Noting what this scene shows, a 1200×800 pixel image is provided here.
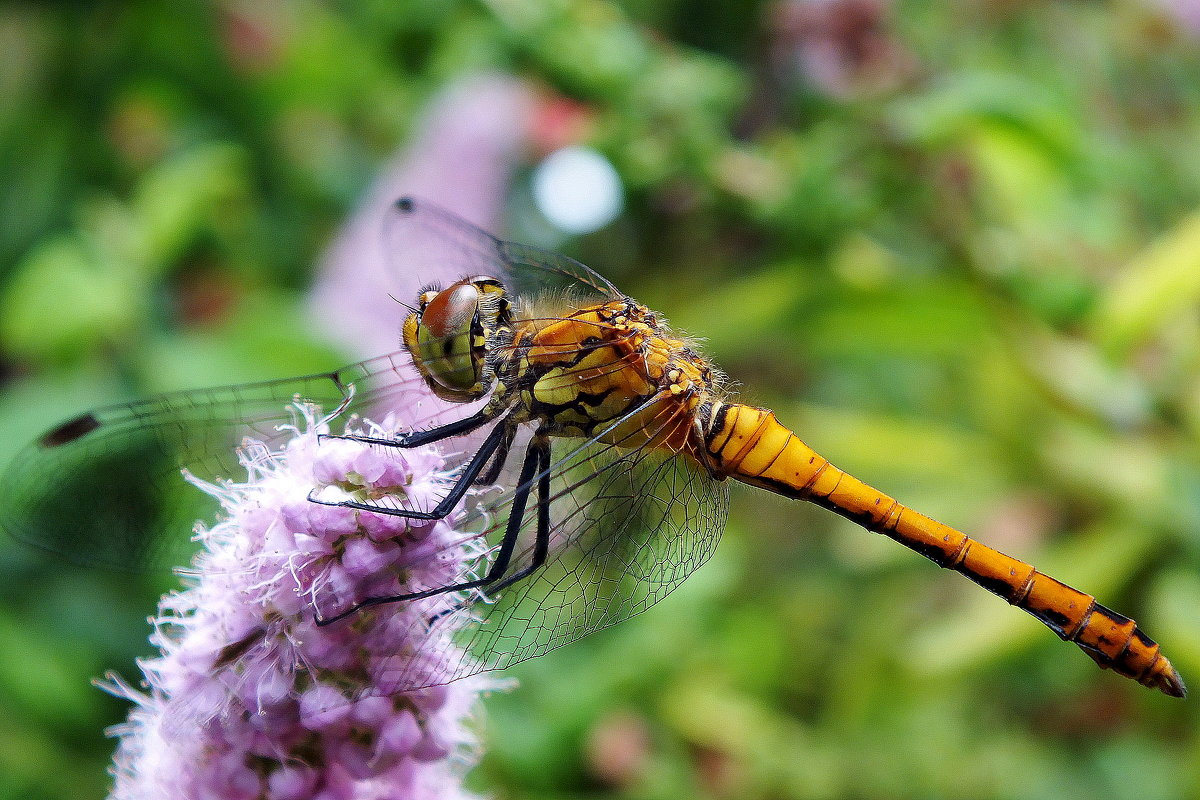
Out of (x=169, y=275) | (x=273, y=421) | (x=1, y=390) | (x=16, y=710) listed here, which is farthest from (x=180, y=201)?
(x=273, y=421)

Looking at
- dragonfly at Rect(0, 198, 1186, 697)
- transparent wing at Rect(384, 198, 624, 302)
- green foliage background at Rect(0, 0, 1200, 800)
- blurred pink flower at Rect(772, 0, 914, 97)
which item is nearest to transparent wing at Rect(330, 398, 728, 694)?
dragonfly at Rect(0, 198, 1186, 697)

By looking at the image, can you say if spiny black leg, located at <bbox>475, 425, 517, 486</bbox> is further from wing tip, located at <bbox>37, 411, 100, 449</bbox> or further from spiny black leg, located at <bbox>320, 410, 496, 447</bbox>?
wing tip, located at <bbox>37, 411, 100, 449</bbox>

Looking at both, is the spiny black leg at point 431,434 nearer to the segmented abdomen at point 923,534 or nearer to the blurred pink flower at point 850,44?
the segmented abdomen at point 923,534

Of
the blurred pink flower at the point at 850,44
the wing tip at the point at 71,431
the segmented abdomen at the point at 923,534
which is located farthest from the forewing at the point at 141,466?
the blurred pink flower at the point at 850,44

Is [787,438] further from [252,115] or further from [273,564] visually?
[252,115]

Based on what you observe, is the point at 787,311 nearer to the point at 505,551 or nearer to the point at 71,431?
the point at 505,551

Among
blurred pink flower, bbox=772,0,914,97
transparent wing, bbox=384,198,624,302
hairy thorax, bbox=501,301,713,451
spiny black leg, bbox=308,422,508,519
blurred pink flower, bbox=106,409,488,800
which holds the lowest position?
blurred pink flower, bbox=106,409,488,800

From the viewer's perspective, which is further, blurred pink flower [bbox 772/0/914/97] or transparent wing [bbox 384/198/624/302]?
blurred pink flower [bbox 772/0/914/97]

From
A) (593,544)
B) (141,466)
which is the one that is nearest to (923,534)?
(593,544)
